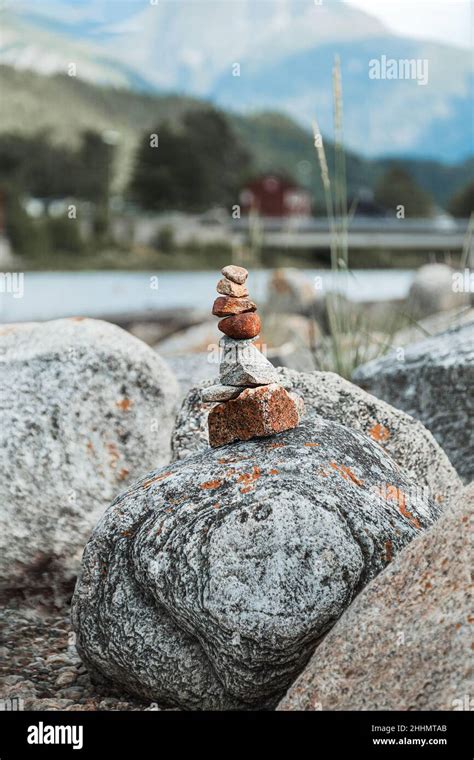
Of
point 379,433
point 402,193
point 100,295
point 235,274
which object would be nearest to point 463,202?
point 402,193

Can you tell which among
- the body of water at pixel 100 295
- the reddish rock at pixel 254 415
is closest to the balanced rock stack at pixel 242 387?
the reddish rock at pixel 254 415

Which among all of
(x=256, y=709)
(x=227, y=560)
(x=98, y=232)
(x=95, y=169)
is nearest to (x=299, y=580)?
(x=227, y=560)

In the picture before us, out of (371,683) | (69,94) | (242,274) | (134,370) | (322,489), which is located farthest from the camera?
(69,94)

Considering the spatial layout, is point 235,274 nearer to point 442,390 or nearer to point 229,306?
point 229,306

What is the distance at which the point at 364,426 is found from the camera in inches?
168

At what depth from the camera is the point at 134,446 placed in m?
4.68

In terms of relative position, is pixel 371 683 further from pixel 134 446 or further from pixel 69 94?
pixel 69 94

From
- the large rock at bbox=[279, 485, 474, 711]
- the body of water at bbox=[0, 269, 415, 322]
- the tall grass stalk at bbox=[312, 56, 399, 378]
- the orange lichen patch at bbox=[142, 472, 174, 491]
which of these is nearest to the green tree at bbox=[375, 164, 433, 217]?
the body of water at bbox=[0, 269, 415, 322]

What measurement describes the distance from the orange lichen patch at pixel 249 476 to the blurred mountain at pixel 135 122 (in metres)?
105

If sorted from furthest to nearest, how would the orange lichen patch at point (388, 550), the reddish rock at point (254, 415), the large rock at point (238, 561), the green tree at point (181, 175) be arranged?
the green tree at point (181, 175) < the reddish rock at point (254, 415) < the orange lichen patch at point (388, 550) < the large rock at point (238, 561)

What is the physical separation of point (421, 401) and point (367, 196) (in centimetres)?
8269

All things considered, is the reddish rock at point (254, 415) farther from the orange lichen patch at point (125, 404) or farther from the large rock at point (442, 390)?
the large rock at point (442, 390)

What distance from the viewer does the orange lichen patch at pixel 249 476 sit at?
11.1 feet

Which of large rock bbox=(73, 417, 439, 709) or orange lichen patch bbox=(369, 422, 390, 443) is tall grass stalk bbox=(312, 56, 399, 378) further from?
large rock bbox=(73, 417, 439, 709)
